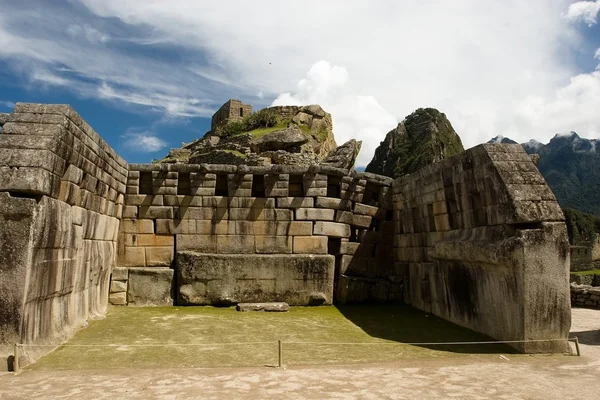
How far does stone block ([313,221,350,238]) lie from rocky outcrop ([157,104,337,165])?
1249cm

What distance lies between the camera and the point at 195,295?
11078mm

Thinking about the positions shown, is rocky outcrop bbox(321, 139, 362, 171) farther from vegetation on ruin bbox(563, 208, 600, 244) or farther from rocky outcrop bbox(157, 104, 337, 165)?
vegetation on ruin bbox(563, 208, 600, 244)

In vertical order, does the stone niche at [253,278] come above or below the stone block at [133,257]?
below

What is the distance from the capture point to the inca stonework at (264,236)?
22.7 ft

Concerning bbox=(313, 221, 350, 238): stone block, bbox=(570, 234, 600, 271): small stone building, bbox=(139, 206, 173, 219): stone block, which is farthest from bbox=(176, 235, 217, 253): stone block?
bbox=(570, 234, 600, 271): small stone building

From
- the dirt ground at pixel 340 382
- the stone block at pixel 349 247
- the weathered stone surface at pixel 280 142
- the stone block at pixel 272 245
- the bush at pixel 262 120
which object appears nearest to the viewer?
the dirt ground at pixel 340 382

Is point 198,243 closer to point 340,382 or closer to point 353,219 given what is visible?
point 353,219

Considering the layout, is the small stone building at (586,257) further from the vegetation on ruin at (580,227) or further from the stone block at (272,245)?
the stone block at (272,245)

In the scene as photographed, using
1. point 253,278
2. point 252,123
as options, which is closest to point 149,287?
point 253,278

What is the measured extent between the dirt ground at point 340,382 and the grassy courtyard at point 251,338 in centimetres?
42

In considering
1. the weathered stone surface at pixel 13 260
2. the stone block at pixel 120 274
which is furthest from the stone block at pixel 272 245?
the weathered stone surface at pixel 13 260

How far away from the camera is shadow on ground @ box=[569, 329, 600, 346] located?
8.38 meters

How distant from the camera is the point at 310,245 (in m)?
11.8

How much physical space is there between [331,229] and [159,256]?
14.1ft
